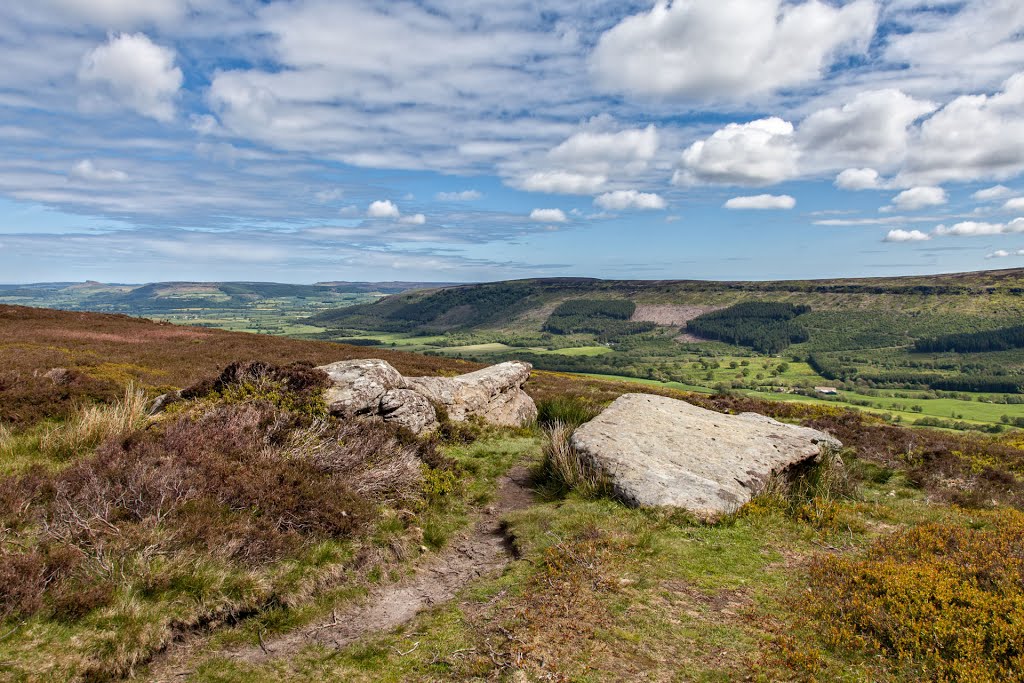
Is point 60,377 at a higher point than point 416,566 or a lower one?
higher

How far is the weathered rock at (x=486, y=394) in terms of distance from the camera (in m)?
17.8

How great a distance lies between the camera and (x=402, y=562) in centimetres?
834

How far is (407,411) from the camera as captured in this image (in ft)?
46.2

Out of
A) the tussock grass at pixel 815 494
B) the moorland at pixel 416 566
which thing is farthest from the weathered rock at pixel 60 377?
the tussock grass at pixel 815 494

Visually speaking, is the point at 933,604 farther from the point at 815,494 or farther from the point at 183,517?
the point at 183,517

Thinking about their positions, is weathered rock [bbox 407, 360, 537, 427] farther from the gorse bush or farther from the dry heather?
the gorse bush

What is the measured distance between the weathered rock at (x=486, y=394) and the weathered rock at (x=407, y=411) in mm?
1794

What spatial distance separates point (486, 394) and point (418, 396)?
506cm

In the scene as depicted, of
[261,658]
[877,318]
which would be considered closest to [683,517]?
[261,658]

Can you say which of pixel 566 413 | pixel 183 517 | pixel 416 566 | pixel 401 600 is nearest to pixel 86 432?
pixel 183 517

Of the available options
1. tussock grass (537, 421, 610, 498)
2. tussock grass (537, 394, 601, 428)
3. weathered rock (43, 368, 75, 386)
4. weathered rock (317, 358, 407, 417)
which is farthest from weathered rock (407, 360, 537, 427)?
weathered rock (43, 368, 75, 386)

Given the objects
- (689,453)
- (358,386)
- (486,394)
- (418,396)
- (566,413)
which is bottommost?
(566,413)

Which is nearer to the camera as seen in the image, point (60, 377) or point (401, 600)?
point (401, 600)

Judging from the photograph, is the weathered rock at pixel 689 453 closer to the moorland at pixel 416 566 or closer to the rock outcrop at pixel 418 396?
the moorland at pixel 416 566
